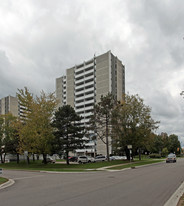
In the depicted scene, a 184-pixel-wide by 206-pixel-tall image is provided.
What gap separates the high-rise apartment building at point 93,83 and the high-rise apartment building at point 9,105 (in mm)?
42356

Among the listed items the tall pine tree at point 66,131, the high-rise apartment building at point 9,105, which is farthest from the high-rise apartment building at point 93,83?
the tall pine tree at point 66,131

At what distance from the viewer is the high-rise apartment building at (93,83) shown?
95625mm

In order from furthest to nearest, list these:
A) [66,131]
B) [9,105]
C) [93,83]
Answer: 1. [9,105]
2. [93,83]
3. [66,131]

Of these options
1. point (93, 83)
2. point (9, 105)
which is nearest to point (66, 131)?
point (93, 83)

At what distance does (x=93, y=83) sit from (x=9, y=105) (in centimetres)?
6481

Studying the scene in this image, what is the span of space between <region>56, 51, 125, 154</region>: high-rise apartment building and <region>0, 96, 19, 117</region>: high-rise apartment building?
139 ft

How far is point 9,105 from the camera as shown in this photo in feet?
461

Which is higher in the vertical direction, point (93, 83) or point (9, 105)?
point (93, 83)

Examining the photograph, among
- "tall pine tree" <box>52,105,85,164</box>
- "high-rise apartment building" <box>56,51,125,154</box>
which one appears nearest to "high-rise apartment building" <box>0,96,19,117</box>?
"high-rise apartment building" <box>56,51,125,154</box>

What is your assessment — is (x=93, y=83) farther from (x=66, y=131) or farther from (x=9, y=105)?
(x=66, y=131)

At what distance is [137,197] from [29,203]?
4.30m

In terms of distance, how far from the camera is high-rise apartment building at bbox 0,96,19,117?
14100 centimetres

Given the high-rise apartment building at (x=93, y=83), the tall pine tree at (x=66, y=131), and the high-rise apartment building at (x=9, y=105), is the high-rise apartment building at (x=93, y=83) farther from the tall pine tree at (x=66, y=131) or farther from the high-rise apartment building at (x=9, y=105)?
the tall pine tree at (x=66, y=131)

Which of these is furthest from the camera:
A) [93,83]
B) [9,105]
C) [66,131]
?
[9,105]
